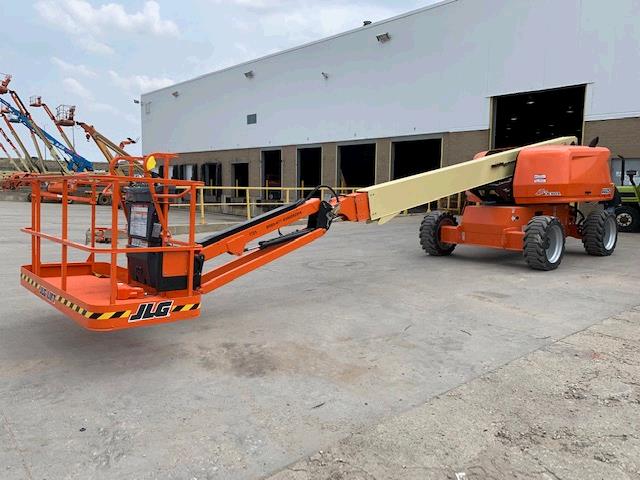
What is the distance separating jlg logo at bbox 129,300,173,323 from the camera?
455cm

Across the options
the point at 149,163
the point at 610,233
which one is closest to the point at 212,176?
the point at 610,233

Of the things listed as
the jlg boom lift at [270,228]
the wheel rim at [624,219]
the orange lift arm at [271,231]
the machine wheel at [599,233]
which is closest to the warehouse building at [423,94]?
the wheel rim at [624,219]

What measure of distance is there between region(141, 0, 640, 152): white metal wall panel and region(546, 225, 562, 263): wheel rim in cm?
988

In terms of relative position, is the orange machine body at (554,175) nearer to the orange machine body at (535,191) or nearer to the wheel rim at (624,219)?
the orange machine body at (535,191)

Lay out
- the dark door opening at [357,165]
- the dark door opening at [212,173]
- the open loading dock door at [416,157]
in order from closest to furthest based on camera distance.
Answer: the open loading dock door at [416,157] → the dark door opening at [357,165] → the dark door opening at [212,173]

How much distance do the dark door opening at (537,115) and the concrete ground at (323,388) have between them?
15155mm

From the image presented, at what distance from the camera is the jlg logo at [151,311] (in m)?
4.55

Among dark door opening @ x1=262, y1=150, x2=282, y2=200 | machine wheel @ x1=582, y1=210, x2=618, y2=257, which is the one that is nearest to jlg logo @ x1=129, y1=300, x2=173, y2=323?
machine wheel @ x1=582, y1=210, x2=618, y2=257

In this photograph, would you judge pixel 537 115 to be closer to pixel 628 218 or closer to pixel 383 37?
pixel 383 37

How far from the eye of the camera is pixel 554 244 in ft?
31.5

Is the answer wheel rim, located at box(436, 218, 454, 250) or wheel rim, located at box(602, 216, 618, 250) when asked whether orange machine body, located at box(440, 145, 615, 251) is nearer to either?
wheel rim, located at box(436, 218, 454, 250)

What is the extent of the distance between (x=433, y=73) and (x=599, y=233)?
1349 cm

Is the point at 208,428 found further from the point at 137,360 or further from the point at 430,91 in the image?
the point at 430,91

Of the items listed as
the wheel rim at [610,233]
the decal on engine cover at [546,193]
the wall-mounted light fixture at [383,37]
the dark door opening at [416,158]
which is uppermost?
the wall-mounted light fixture at [383,37]
